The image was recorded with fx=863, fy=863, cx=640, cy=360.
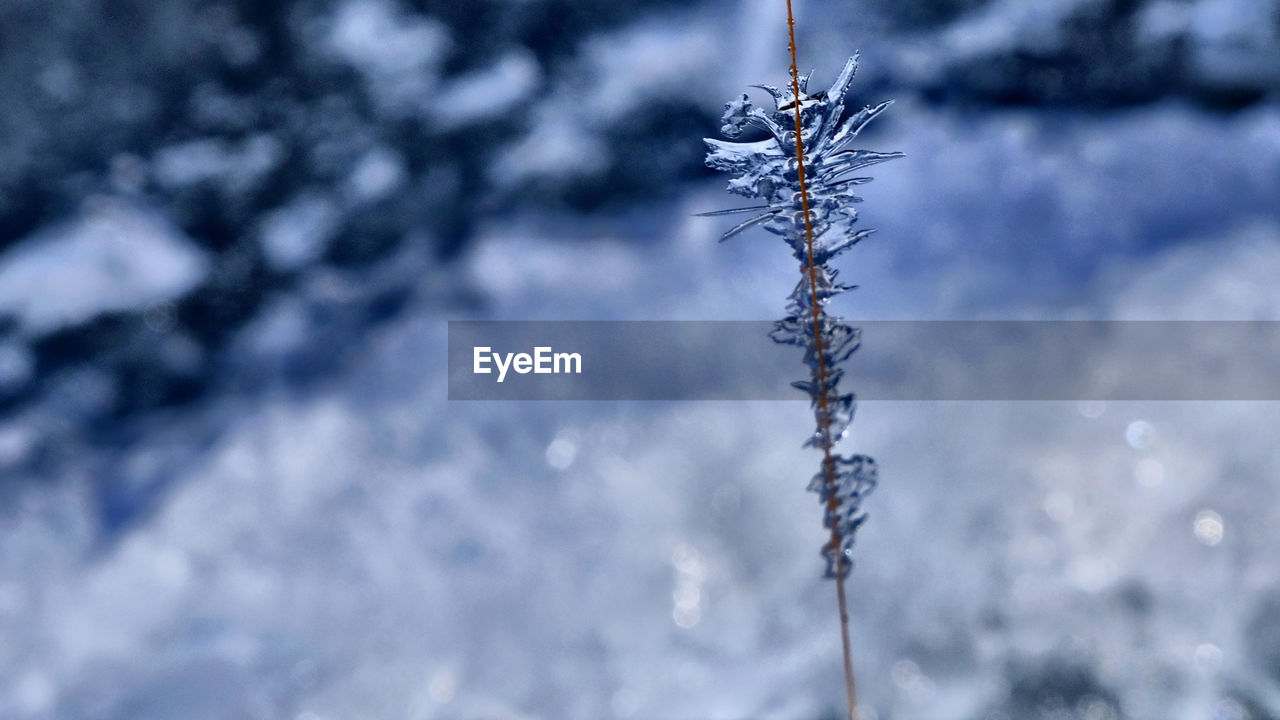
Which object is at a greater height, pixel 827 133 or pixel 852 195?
pixel 827 133

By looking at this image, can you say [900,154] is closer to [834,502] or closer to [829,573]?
[834,502]

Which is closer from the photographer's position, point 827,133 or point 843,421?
point 827,133

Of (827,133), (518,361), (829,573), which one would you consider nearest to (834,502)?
(829,573)
